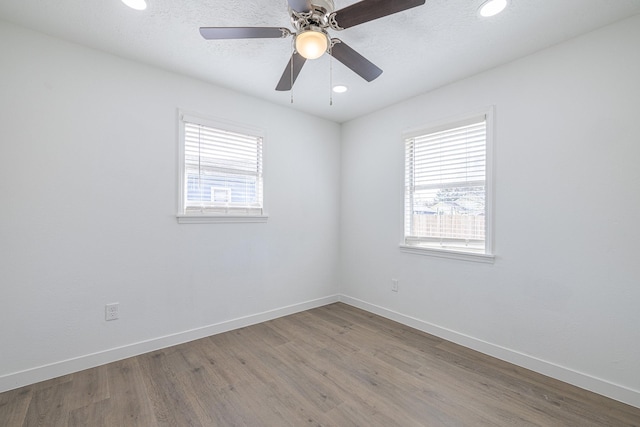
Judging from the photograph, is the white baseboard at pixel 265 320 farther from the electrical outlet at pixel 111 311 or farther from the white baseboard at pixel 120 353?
the electrical outlet at pixel 111 311

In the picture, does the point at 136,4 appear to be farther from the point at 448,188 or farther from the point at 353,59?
the point at 448,188

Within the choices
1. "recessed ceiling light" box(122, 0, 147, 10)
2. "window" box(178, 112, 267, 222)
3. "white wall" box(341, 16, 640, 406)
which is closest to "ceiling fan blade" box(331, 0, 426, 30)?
"recessed ceiling light" box(122, 0, 147, 10)

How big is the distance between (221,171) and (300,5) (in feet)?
6.27

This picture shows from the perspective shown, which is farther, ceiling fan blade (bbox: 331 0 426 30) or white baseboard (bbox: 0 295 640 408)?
white baseboard (bbox: 0 295 640 408)

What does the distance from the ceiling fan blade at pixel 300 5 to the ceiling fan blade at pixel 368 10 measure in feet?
0.50

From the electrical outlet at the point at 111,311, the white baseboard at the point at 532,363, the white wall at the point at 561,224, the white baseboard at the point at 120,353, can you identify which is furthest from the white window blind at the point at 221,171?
the white baseboard at the point at 532,363

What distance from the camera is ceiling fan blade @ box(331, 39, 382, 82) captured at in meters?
1.76

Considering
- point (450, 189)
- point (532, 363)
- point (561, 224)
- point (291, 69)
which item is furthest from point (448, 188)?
point (291, 69)

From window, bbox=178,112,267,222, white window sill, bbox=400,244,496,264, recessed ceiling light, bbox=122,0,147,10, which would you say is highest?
recessed ceiling light, bbox=122,0,147,10

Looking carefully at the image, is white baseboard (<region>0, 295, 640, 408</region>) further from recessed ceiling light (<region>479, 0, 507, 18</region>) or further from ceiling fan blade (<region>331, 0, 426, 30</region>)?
ceiling fan blade (<region>331, 0, 426, 30</region>)

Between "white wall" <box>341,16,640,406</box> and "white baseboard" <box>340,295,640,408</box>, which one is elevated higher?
"white wall" <box>341,16,640,406</box>

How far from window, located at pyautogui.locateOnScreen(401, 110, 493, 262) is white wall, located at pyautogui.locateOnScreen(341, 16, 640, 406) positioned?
13cm

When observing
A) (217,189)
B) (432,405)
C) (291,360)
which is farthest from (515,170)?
(217,189)

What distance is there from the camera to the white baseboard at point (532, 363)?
193 cm
